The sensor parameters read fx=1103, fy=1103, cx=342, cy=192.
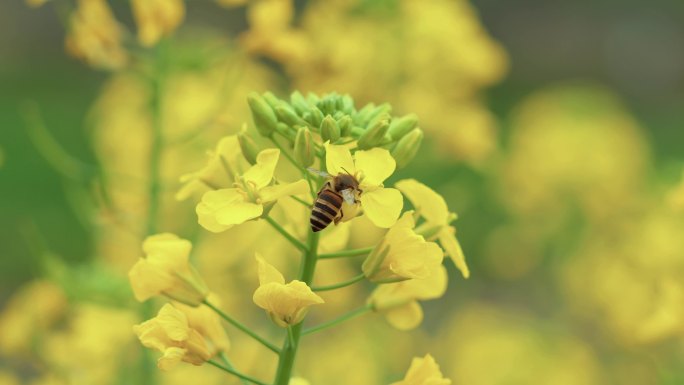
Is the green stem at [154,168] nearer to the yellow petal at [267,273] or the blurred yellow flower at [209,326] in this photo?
the blurred yellow flower at [209,326]

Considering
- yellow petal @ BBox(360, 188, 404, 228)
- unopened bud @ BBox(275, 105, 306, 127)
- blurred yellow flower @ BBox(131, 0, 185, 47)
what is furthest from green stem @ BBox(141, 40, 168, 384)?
yellow petal @ BBox(360, 188, 404, 228)

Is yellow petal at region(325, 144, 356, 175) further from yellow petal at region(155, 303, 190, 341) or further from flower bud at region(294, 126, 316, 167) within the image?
yellow petal at region(155, 303, 190, 341)

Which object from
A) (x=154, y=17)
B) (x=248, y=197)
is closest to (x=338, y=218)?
(x=248, y=197)

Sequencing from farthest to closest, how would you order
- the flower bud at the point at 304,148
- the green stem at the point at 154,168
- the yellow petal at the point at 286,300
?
the green stem at the point at 154,168 < the flower bud at the point at 304,148 < the yellow petal at the point at 286,300

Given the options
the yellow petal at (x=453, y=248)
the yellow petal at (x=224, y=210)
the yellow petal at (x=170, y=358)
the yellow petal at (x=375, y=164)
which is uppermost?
the yellow petal at (x=375, y=164)

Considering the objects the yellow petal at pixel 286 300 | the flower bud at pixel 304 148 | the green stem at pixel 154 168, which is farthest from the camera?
the green stem at pixel 154 168

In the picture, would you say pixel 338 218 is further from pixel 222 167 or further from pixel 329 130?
pixel 222 167

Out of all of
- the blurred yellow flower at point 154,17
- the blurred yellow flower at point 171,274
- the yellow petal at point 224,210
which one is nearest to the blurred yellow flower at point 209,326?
the blurred yellow flower at point 171,274
